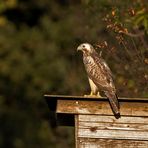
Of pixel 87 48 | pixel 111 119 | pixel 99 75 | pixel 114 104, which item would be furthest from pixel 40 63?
pixel 114 104

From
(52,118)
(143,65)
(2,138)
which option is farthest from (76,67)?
(2,138)

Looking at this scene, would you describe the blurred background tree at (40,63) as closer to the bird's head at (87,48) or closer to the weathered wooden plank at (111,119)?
the bird's head at (87,48)

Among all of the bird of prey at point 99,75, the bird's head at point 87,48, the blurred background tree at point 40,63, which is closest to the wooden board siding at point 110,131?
the bird of prey at point 99,75

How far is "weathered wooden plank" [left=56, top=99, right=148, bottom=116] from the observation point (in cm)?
1170

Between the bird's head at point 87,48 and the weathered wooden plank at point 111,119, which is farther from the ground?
the bird's head at point 87,48

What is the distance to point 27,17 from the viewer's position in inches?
1390

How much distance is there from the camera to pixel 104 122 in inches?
464

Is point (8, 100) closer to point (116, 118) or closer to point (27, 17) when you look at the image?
point (27, 17)

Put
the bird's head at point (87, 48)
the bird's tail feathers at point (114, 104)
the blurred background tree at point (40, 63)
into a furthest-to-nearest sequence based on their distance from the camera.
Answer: the blurred background tree at point (40, 63) → the bird's head at point (87, 48) → the bird's tail feathers at point (114, 104)

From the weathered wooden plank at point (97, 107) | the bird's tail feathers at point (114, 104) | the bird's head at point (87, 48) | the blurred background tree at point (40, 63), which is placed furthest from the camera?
the blurred background tree at point (40, 63)

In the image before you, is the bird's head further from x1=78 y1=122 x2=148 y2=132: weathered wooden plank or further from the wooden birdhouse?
x1=78 y1=122 x2=148 y2=132: weathered wooden plank

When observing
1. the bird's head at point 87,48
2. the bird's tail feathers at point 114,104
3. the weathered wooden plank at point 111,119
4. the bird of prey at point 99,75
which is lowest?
the weathered wooden plank at point 111,119

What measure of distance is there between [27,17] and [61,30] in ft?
23.5

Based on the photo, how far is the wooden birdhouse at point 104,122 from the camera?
11.7 meters
